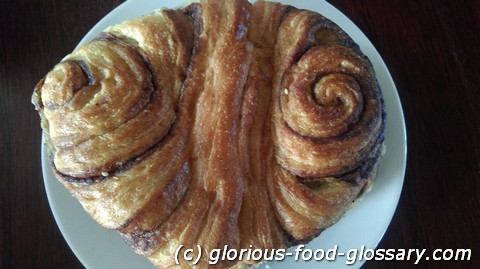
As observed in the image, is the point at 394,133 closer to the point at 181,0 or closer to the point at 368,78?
the point at 368,78

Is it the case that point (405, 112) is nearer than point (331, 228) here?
No

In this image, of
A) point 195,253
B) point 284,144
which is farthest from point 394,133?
point 195,253

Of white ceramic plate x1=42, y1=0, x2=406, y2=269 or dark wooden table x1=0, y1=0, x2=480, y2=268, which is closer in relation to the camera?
white ceramic plate x1=42, y1=0, x2=406, y2=269

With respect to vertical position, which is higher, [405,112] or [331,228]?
[405,112]

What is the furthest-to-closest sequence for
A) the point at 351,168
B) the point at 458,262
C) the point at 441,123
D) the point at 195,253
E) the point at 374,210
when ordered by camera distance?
1. the point at 441,123
2. the point at 458,262
3. the point at 374,210
4. the point at 351,168
5. the point at 195,253
